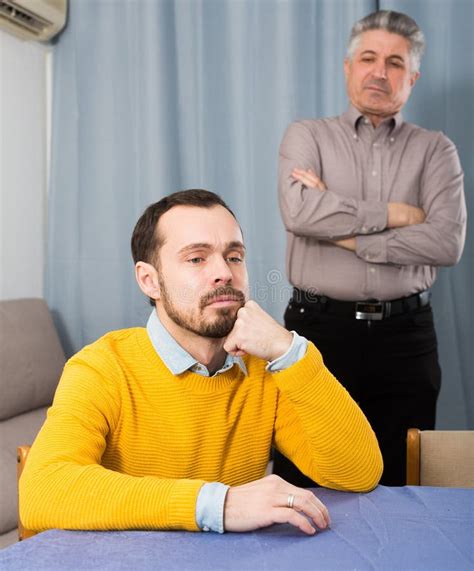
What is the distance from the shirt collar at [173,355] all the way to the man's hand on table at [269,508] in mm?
330

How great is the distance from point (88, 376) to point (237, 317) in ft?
0.96

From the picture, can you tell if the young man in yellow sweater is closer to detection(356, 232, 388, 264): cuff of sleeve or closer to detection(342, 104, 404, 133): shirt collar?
detection(356, 232, 388, 264): cuff of sleeve

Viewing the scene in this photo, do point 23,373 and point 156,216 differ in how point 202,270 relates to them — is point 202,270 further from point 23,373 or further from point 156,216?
point 23,373

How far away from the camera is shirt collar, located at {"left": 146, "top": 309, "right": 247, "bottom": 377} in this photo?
4.40ft

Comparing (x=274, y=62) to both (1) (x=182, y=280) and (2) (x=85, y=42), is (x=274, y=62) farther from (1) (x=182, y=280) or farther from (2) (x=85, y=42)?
(1) (x=182, y=280)

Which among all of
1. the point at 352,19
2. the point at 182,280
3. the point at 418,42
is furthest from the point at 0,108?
the point at 182,280

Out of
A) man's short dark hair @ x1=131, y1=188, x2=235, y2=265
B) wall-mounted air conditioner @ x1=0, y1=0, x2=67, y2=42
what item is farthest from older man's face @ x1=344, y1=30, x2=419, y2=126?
wall-mounted air conditioner @ x1=0, y1=0, x2=67, y2=42

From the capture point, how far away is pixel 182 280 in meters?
1.38

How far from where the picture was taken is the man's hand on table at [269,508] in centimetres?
103

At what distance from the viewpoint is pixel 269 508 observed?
1.03 m

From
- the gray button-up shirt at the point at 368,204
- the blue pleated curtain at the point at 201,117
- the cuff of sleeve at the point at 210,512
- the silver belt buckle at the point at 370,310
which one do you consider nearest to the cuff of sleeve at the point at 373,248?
the gray button-up shirt at the point at 368,204

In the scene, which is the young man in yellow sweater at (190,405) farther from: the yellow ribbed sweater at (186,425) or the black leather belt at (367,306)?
the black leather belt at (367,306)

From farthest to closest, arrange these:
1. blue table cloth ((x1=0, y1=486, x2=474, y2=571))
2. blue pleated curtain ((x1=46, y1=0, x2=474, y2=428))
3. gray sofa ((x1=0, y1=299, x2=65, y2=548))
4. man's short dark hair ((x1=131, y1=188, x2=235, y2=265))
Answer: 1. blue pleated curtain ((x1=46, y1=0, x2=474, y2=428))
2. gray sofa ((x1=0, y1=299, x2=65, y2=548))
3. man's short dark hair ((x1=131, y1=188, x2=235, y2=265))
4. blue table cloth ((x1=0, y1=486, x2=474, y2=571))

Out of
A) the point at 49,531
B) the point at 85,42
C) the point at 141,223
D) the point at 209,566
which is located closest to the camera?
the point at 209,566
